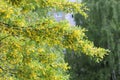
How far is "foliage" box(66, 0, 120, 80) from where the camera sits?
12.6 m

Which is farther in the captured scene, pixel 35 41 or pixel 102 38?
pixel 102 38

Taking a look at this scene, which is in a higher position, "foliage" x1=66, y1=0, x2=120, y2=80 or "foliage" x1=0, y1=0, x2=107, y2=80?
"foliage" x1=0, y1=0, x2=107, y2=80

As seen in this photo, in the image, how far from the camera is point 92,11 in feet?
42.5

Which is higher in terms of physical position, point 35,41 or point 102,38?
point 35,41

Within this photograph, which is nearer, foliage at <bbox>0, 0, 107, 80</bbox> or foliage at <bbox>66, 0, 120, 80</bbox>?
foliage at <bbox>0, 0, 107, 80</bbox>

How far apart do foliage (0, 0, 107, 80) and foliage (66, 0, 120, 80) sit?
31.1 feet

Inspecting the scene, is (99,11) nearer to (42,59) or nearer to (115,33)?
(115,33)

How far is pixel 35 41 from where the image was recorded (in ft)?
9.80

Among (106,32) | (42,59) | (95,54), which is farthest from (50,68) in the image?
(106,32)

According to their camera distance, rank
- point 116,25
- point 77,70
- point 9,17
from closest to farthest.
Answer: point 9,17, point 116,25, point 77,70

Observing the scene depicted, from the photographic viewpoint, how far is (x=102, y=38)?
12695 mm

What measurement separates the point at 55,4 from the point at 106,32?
31.5 feet

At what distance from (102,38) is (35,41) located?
9.82m

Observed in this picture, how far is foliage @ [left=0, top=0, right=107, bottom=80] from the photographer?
2.95 metres
